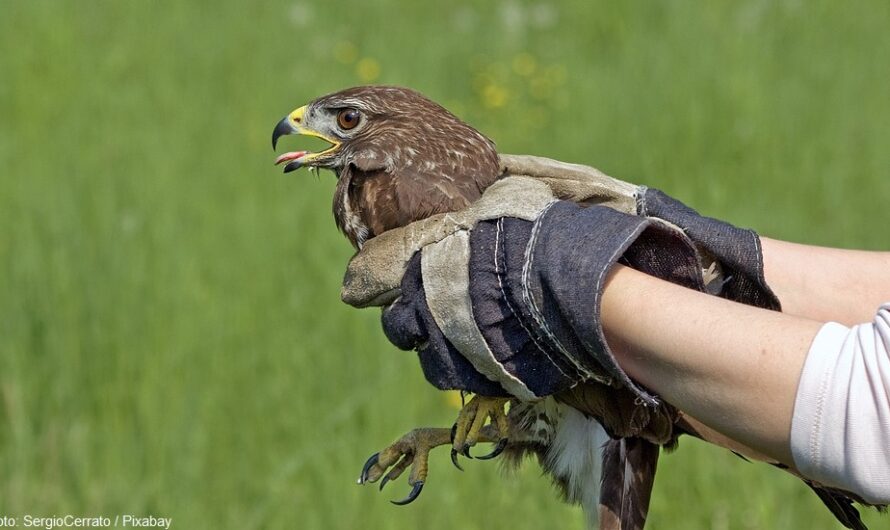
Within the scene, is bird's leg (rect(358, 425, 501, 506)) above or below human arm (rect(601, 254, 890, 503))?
below

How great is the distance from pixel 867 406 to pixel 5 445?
3.59 m

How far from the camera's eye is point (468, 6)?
9.66 metres

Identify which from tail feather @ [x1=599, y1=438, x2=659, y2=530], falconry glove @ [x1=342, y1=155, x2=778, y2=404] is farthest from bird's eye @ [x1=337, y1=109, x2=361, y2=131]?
tail feather @ [x1=599, y1=438, x2=659, y2=530]

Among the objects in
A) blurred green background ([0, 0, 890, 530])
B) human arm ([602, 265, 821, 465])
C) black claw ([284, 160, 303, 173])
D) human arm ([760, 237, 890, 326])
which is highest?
black claw ([284, 160, 303, 173])

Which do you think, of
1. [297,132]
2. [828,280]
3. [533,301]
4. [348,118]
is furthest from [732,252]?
[297,132]

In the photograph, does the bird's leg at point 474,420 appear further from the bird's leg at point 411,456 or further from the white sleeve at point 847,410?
the white sleeve at point 847,410

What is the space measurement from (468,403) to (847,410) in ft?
3.79

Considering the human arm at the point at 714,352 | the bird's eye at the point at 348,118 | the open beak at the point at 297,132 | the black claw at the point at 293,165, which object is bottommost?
the human arm at the point at 714,352

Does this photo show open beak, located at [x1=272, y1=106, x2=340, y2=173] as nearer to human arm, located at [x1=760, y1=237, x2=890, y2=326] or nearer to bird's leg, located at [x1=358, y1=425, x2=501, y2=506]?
bird's leg, located at [x1=358, y1=425, x2=501, y2=506]

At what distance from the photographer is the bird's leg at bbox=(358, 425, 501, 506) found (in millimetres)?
3066

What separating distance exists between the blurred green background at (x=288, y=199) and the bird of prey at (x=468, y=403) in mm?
1123

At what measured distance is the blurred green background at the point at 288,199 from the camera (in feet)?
14.5

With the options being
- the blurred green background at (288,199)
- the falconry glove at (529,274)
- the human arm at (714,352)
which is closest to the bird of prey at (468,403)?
the falconry glove at (529,274)

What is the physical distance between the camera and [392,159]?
2.79 m
